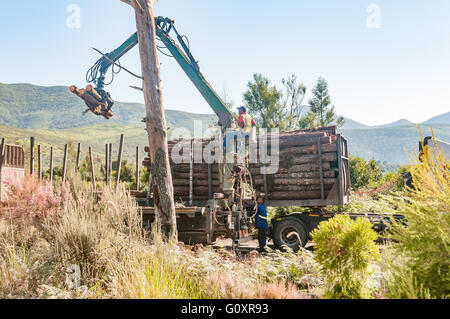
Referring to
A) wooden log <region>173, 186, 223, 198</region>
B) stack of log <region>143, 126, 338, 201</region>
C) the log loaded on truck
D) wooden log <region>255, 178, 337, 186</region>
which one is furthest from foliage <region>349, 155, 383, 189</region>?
wooden log <region>173, 186, 223, 198</region>

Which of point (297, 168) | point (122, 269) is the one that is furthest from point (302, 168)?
point (122, 269)

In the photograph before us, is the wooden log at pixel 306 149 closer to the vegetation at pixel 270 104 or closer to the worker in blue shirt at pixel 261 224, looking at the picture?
the worker in blue shirt at pixel 261 224

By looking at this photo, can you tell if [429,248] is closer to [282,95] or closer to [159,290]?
[159,290]

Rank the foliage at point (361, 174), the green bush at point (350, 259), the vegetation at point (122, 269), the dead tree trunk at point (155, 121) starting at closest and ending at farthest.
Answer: the green bush at point (350, 259) → the vegetation at point (122, 269) → the dead tree trunk at point (155, 121) → the foliage at point (361, 174)

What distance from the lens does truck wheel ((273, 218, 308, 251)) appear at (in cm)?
1026

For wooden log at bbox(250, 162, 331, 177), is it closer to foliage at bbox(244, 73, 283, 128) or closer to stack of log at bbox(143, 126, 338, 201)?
stack of log at bbox(143, 126, 338, 201)

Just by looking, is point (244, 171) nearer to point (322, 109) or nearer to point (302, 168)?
point (302, 168)

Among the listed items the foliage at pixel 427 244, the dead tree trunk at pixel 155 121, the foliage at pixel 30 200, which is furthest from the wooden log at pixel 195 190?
the foliage at pixel 427 244

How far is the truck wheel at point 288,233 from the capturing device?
1026 cm

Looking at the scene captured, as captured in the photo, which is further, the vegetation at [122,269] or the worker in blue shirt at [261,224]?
the worker in blue shirt at [261,224]

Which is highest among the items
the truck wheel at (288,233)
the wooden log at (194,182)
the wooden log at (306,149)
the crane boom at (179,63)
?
the crane boom at (179,63)

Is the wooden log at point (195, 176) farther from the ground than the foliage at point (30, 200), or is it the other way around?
the wooden log at point (195, 176)
